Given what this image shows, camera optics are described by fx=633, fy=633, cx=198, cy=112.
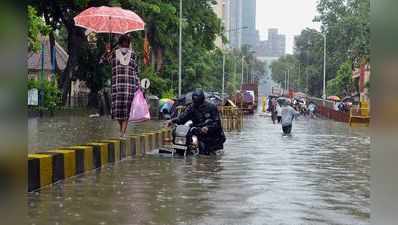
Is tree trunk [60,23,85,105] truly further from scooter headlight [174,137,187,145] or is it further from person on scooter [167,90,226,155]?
scooter headlight [174,137,187,145]

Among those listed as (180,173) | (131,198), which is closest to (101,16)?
(180,173)

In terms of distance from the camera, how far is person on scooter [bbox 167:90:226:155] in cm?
1228

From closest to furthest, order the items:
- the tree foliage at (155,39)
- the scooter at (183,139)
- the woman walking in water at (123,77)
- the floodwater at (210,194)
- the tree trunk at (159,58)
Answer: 1. the floodwater at (210,194)
2. the woman walking in water at (123,77)
3. the scooter at (183,139)
4. the tree foliage at (155,39)
5. the tree trunk at (159,58)

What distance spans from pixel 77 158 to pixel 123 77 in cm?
265

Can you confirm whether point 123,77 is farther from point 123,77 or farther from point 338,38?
point 338,38

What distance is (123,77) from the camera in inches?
440

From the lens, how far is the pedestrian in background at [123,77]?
11.1m

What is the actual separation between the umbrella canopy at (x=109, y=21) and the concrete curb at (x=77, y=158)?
8.78 ft

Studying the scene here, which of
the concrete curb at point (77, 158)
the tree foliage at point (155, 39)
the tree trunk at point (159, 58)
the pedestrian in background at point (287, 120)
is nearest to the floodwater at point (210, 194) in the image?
the concrete curb at point (77, 158)

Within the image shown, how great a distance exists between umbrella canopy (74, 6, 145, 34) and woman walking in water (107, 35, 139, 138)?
112 inches

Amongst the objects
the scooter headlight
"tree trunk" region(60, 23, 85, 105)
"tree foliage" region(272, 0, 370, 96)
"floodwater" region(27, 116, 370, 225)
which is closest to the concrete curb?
"floodwater" region(27, 116, 370, 225)

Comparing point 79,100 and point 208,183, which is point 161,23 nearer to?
point 79,100

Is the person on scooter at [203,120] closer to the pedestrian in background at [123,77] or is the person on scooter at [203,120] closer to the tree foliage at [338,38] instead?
the pedestrian in background at [123,77]
